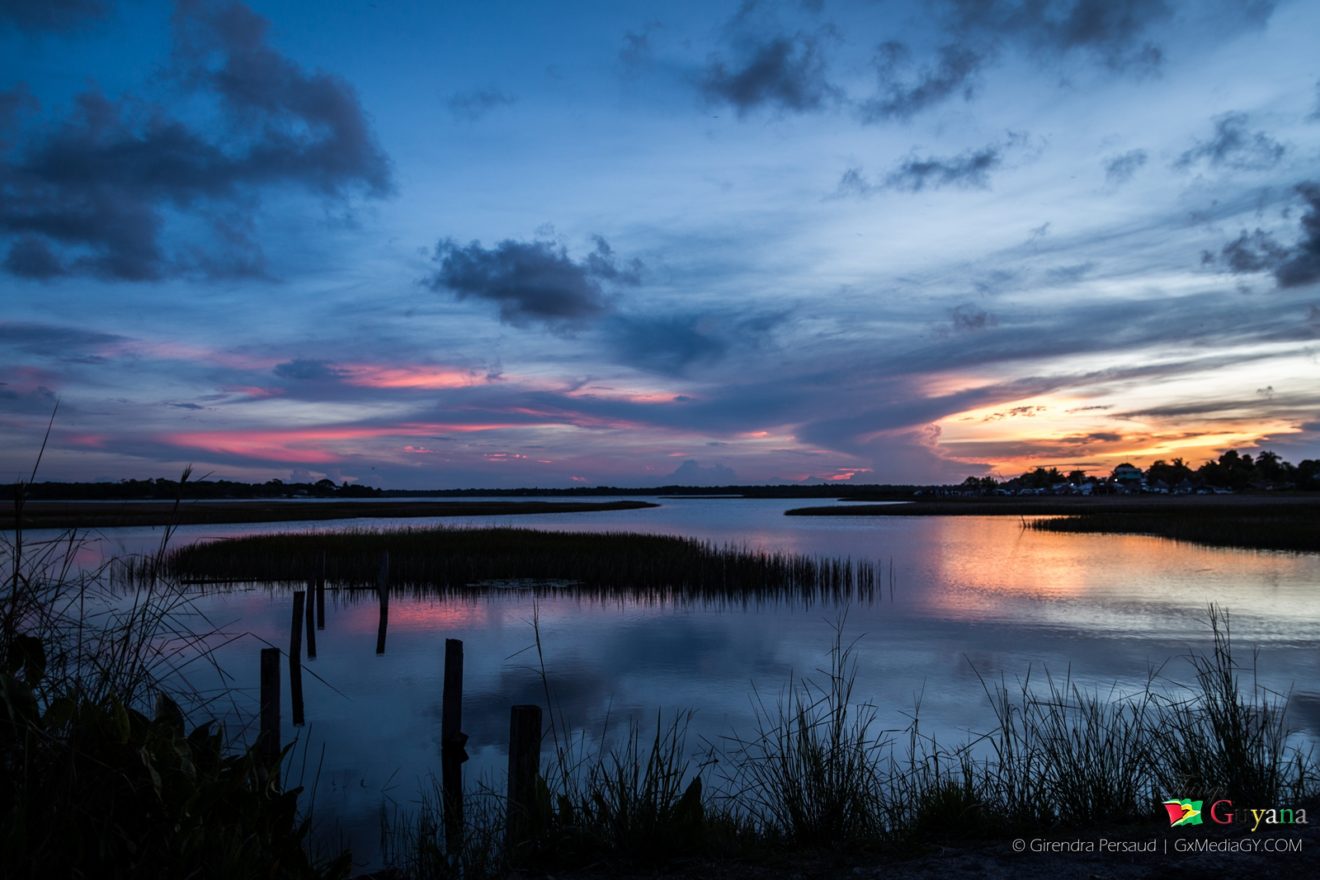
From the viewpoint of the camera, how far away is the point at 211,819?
13.9 feet

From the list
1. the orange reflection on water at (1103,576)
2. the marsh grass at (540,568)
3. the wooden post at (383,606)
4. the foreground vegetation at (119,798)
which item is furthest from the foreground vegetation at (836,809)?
the marsh grass at (540,568)

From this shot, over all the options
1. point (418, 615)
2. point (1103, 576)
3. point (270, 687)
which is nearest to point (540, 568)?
point (418, 615)

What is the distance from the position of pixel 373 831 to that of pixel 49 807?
5085 millimetres

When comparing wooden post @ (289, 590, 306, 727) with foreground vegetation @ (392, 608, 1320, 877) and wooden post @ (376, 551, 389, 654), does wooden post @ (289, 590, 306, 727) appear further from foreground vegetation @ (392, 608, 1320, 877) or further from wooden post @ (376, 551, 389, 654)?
foreground vegetation @ (392, 608, 1320, 877)

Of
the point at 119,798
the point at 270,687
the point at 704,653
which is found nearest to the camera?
the point at 119,798

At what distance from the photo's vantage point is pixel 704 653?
17031 mm

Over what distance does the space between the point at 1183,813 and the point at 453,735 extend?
8348 millimetres

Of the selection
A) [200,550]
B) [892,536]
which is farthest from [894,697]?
[892,536]

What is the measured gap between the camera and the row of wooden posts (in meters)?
6.24

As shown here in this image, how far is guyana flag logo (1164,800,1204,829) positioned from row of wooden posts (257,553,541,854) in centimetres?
501

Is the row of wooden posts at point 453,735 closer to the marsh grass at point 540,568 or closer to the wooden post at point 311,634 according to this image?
the wooden post at point 311,634

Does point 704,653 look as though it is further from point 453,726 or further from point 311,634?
point 311,634

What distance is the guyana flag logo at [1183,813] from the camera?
20.0ft

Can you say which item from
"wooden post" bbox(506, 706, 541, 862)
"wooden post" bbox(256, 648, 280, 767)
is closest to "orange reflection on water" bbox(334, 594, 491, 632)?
"wooden post" bbox(256, 648, 280, 767)
